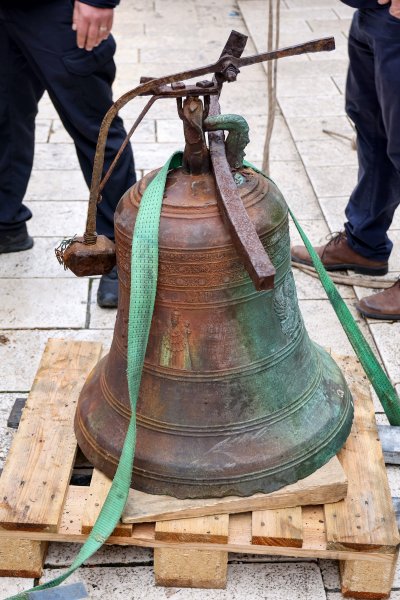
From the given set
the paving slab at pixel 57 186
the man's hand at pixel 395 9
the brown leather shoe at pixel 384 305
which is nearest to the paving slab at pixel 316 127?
the paving slab at pixel 57 186

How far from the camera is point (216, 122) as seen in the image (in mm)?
2359

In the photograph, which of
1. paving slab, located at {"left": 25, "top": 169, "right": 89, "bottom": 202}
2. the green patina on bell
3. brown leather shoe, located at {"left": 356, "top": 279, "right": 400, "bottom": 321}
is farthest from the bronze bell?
paving slab, located at {"left": 25, "top": 169, "right": 89, "bottom": 202}

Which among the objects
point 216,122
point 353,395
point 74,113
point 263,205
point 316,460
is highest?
point 216,122

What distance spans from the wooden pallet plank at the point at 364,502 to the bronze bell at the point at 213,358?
0.39 ft

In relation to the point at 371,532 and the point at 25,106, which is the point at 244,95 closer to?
the point at 25,106

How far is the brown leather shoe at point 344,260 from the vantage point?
4305 mm

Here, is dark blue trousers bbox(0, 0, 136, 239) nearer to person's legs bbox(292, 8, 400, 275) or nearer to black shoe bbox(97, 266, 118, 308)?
black shoe bbox(97, 266, 118, 308)

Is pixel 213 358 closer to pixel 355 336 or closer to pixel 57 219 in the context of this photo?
pixel 355 336

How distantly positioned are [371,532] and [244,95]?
4.93 m

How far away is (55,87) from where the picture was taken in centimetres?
372

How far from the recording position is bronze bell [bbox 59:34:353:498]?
237 centimetres

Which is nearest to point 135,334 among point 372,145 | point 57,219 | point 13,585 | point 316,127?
point 13,585

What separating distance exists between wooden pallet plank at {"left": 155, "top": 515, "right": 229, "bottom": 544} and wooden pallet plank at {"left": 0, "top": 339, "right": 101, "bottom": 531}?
314 mm

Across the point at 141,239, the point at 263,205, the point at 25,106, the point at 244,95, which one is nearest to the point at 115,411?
the point at 141,239
